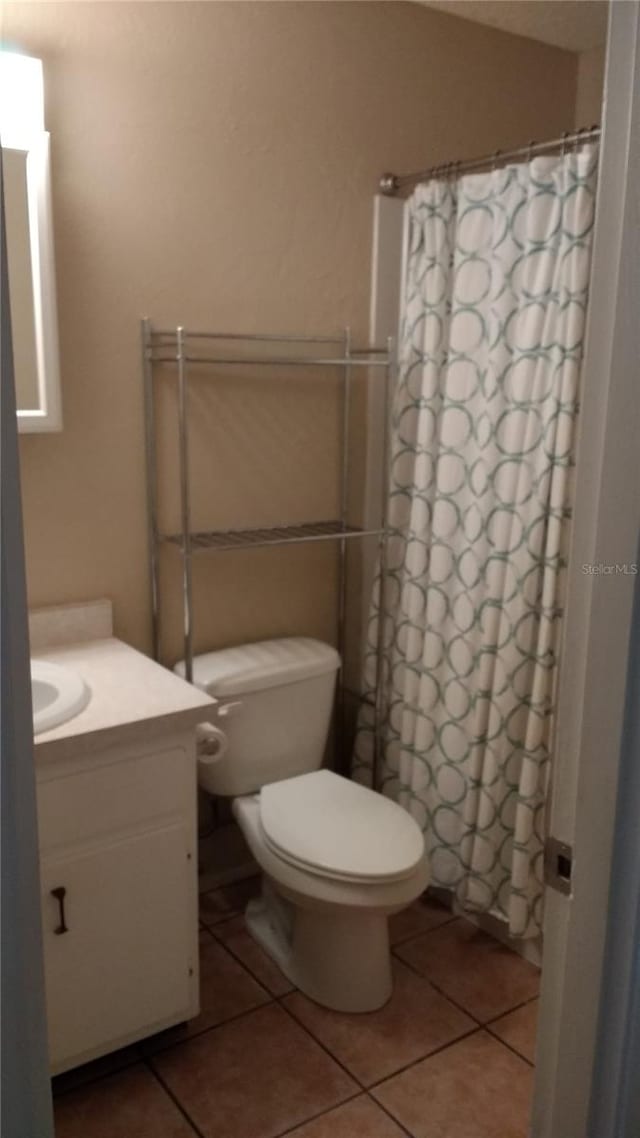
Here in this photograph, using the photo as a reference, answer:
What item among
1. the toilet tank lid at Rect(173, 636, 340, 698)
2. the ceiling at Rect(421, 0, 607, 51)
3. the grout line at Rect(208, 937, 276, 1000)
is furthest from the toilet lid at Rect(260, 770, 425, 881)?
the ceiling at Rect(421, 0, 607, 51)

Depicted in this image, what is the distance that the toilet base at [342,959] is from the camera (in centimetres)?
203

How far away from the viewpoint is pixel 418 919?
241cm

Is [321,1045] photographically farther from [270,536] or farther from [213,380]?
[213,380]

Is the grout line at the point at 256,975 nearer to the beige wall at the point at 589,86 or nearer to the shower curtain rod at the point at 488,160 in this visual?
the shower curtain rod at the point at 488,160

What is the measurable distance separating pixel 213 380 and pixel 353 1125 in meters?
1.67

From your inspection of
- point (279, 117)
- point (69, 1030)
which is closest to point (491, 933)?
point (69, 1030)

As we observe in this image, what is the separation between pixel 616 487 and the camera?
2.59 ft

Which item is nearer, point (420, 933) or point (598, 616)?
point (598, 616)

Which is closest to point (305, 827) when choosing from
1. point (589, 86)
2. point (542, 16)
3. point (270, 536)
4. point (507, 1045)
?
point (507, 1045)

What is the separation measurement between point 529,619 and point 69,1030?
1292mm

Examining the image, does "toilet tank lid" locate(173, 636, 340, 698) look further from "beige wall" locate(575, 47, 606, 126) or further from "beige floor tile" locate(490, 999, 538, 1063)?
"beige wall" locate(575, 47, 606, 126)

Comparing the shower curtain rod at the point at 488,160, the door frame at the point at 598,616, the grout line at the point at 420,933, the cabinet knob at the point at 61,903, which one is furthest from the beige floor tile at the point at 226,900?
the shower curtain rod at the point at 488,160

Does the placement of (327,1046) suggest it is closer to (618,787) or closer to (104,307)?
(618,787)

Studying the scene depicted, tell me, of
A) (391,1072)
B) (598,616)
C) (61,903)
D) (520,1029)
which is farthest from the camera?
(520,1029)
